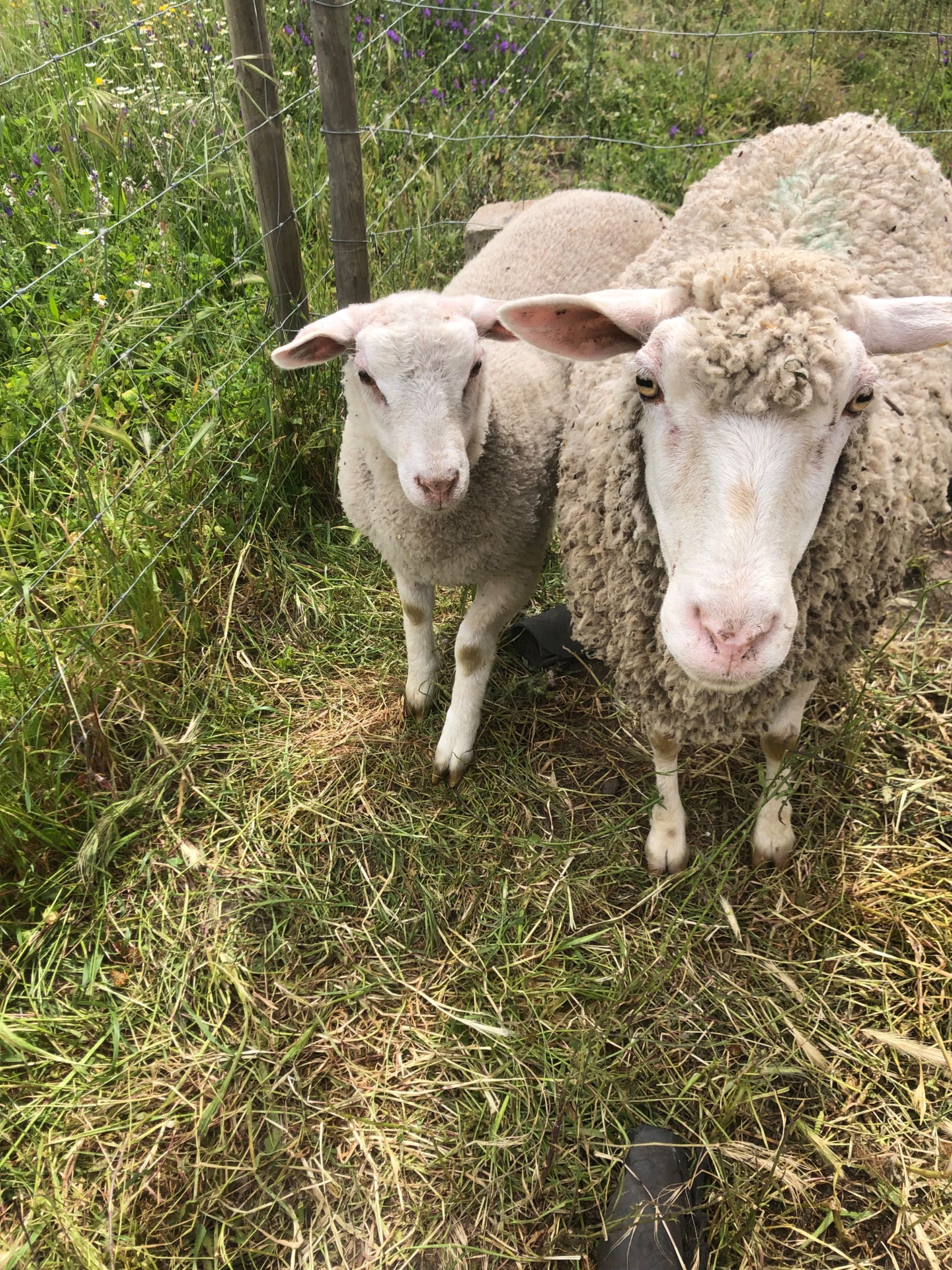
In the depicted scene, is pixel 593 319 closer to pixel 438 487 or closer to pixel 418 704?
pixel 438 487

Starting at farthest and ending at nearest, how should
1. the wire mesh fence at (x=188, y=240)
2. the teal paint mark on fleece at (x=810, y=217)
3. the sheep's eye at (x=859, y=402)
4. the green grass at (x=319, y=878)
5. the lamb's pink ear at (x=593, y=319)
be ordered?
the wire mesh fence at (x=188, y=240) → the teal paint mark on fleece at (x=810, y=217) → the green grass at (x=319, y=878) → the lamb's pink ear at (x=593, y=319) → the sheep's eye at (x=859, y=402)

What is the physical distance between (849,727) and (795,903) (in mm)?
493

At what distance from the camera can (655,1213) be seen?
172 centimetres

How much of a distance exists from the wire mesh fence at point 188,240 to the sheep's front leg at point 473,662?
0.85 meters

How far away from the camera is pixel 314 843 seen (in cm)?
249

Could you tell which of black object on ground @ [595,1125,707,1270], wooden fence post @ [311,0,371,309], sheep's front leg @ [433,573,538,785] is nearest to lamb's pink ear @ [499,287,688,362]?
sheep's front leg @ [433,573,538,785]

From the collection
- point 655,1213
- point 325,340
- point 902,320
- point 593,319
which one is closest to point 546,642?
point 325,340

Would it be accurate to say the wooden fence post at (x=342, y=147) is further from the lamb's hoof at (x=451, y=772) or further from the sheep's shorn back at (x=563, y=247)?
the lamb's hoof at (x=451, y=772)

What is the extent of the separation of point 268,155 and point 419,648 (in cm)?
162

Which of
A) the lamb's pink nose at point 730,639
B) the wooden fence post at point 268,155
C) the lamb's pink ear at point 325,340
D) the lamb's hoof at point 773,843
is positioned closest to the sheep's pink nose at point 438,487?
the lamb's pink ear at point 325,340

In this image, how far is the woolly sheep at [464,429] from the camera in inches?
82.4

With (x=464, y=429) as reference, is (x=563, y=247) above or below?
above

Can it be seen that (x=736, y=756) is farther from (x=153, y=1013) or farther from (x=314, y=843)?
(x=153, y=1013)

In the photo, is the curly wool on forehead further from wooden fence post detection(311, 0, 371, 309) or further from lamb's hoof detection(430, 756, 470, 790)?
wooden fence post detection(311, 0, 371, 309)
